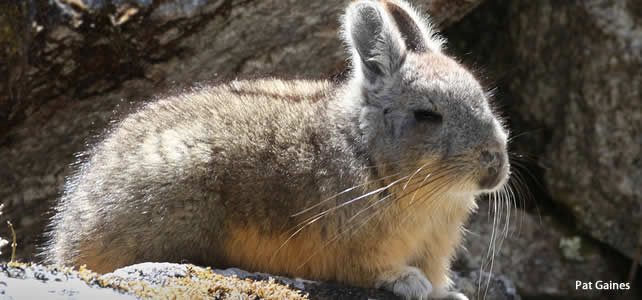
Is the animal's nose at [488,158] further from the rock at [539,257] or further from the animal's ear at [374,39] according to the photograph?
the rock at [539,257]

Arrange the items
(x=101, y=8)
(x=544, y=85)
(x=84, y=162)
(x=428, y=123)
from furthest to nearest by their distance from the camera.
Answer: (x=544, y=85), (x=101, y=8), (x=84, y=162), (x=428, y=123)

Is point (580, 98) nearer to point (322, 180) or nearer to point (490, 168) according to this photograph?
point (490, 168)

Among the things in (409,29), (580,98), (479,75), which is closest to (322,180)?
(409,29)

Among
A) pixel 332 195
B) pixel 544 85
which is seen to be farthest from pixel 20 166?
pixel 544 85

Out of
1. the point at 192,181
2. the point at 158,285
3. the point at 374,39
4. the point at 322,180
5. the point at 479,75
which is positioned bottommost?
the point at 158,285

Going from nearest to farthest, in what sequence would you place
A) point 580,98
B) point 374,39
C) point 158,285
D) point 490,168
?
point 158,285
point 490,168
point 374,39
point 580,98

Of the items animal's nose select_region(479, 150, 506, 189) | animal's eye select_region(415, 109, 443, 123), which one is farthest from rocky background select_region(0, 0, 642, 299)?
animal's eye select_region(415, 109, 443, 123)

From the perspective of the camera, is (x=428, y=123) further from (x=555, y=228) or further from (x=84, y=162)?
(x=555, y=228)
